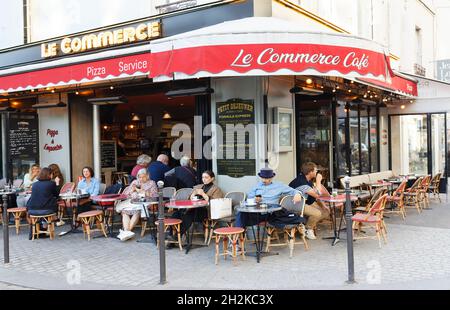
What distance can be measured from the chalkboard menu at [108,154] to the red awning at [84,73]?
155 inches

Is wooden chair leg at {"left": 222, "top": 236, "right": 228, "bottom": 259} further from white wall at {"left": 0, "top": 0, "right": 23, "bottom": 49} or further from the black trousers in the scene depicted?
white wall at {"left": 0, "top": 0, "right": 23, "bottom": 49}

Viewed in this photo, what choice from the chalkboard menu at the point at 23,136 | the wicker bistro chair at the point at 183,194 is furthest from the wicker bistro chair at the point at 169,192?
the chalkboard menu at the point at 23,136

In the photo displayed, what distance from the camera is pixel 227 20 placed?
7.97m

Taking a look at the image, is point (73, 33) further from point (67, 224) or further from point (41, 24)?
point (67, 224)

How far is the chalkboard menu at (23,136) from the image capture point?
11959mm

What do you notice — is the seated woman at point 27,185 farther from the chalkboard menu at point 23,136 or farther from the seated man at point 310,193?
the seated man at point 310,193

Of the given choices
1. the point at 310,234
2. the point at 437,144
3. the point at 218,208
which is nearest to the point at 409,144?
the point at 437,144

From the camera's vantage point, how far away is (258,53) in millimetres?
6207

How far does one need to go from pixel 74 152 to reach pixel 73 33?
3.06 metres

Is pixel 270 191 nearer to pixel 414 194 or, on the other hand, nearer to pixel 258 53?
pixel 258 53

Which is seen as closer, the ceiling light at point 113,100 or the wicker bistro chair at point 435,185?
the ceiling light at point 113,100

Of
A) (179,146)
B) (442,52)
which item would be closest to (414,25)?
(442,52)

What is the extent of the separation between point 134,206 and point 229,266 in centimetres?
272

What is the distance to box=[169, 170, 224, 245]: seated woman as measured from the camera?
24.6ft
